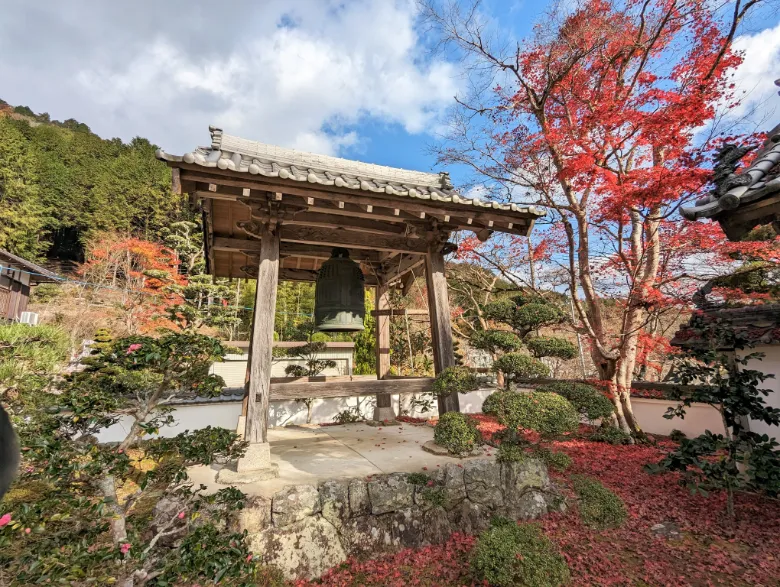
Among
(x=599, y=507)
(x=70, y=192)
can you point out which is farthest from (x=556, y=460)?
(x=70, y=192)

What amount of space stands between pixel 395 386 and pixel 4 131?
31359 millimetres

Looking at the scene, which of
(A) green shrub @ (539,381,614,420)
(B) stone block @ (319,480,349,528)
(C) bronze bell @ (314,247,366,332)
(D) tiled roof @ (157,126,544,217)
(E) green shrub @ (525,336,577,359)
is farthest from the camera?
(E) green shrub @ (525,336,577,359)

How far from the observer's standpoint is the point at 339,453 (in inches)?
184

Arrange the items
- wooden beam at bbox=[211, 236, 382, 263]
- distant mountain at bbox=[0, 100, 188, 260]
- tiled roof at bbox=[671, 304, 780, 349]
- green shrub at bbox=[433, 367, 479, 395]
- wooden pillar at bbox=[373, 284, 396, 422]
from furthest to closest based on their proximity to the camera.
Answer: distant mountain at bbox=[0, 100, 188, 260]
wooden pillar at bbox=[373, 284, 396, 422]
wooden beam at bbox=[211, 236, 382, 263]
tiled roof at bbox=[671, 304, 780, 349]
green shrub at bbox=[433, 367, 479, 395]

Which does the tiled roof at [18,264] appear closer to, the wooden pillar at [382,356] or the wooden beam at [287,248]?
the wooden beam at [287,248]

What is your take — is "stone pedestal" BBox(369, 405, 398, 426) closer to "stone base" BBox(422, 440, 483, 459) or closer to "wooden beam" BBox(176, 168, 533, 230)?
"stone base" BBox(422, 440, 483, 459)

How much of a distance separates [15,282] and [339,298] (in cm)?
1909

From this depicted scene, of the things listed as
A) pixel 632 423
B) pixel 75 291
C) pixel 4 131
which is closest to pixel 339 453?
pixel 632 423

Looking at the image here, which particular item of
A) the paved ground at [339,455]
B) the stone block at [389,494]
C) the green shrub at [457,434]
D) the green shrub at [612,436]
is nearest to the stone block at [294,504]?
the paved ground at [339,455]

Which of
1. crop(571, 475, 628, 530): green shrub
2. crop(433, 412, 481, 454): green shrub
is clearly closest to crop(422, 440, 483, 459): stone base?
crop(433, 412, 481, 454): green shrub

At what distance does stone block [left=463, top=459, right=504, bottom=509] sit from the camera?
3725 mm

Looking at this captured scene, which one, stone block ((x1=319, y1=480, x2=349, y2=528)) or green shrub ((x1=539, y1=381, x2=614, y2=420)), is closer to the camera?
stone block ((x1=319, y1=480, x2=349, y2=528))

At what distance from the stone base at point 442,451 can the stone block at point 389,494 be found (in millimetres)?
887

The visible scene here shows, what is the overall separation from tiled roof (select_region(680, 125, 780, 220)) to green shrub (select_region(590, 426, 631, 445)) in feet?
16.9
